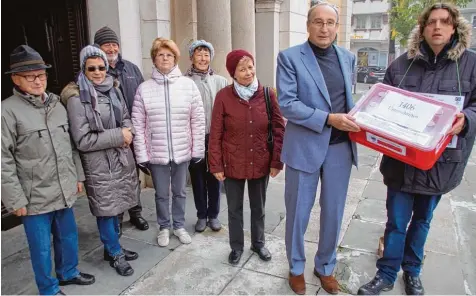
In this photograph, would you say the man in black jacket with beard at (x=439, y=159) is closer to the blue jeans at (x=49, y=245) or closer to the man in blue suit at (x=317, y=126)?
the man in blue suit at (x=317, y=126)

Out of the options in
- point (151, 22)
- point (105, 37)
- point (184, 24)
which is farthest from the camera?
point (184, 24)

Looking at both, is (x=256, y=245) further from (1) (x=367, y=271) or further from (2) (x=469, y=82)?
(2) (x=469, y=82)

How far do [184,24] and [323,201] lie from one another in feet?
12.6

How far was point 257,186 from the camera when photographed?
334cm

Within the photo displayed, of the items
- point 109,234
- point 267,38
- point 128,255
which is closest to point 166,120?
point 109,234

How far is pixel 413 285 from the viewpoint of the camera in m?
3.04

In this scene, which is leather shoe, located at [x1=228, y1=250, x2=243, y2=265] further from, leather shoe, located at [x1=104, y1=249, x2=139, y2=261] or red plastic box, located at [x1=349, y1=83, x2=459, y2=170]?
red plastic box, located at [x1=349, y1=83, x2=459, y2=170]

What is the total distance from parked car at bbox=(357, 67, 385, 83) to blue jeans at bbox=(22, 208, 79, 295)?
2709 centimetres

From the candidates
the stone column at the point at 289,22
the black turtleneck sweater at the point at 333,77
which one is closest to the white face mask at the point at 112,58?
the black turtleneck sweater at the point at 333,77

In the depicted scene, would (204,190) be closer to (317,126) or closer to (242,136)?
(242,136)

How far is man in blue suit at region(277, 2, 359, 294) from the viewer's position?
8.76 feet

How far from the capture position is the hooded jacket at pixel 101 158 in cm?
293

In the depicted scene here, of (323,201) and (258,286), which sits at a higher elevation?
(323,201)

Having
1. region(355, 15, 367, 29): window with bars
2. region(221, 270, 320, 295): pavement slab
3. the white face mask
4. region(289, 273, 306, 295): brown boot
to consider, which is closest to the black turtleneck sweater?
region(289, 273, 306, 295): brown boot
